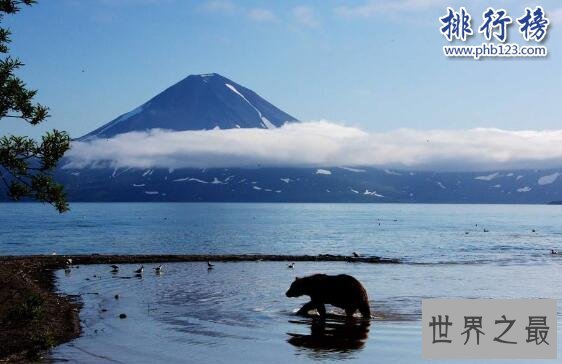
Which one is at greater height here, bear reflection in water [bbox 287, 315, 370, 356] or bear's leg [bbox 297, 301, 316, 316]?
bear's leg [bbox 297, 301, 316, 316]

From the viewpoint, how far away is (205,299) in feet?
116

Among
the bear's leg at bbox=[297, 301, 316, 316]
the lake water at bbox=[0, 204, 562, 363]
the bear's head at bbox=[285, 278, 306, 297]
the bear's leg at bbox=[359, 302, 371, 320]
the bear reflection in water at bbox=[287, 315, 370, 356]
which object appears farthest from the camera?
the bear's head at bbox=[285, 278, 306, 297]

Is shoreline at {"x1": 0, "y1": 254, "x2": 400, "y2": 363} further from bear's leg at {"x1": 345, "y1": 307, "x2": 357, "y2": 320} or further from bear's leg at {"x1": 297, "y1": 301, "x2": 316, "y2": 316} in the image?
bear's leg at {"x1": 345, "y1": 307, "x2": 357, "y2": 320}

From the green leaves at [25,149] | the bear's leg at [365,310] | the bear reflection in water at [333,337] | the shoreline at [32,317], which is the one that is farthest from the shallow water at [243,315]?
the green leaves at [25,149]

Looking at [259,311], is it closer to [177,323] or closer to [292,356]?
[177,323]

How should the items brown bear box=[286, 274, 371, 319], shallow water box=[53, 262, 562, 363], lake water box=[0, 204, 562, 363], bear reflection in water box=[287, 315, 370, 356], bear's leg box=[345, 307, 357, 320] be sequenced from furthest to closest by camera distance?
bear's leg box=[345, 307, 357, 320]
brown bear box=[286, 274, 371, 319]
bear reflection in water box=[287, 315, 370, 356]
lake water box=[0, 204, 562, 363]
shallow water box=[53, 262, 562, 363]

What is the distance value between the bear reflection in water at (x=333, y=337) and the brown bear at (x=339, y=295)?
749mm

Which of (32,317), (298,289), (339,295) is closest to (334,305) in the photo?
(339,295)

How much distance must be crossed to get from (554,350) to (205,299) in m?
19.4

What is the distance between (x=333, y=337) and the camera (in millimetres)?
23781

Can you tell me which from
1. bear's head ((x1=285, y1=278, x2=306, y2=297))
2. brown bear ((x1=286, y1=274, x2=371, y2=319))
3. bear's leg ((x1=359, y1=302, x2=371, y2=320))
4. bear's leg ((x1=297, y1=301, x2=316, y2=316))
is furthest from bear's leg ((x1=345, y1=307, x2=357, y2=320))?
bear's head ((x1=285, y1=278, x2=306, y2=297))

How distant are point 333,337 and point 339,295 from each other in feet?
15.0

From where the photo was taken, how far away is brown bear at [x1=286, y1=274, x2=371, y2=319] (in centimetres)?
2784

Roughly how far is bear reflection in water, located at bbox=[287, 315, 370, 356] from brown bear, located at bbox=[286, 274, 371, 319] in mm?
749
